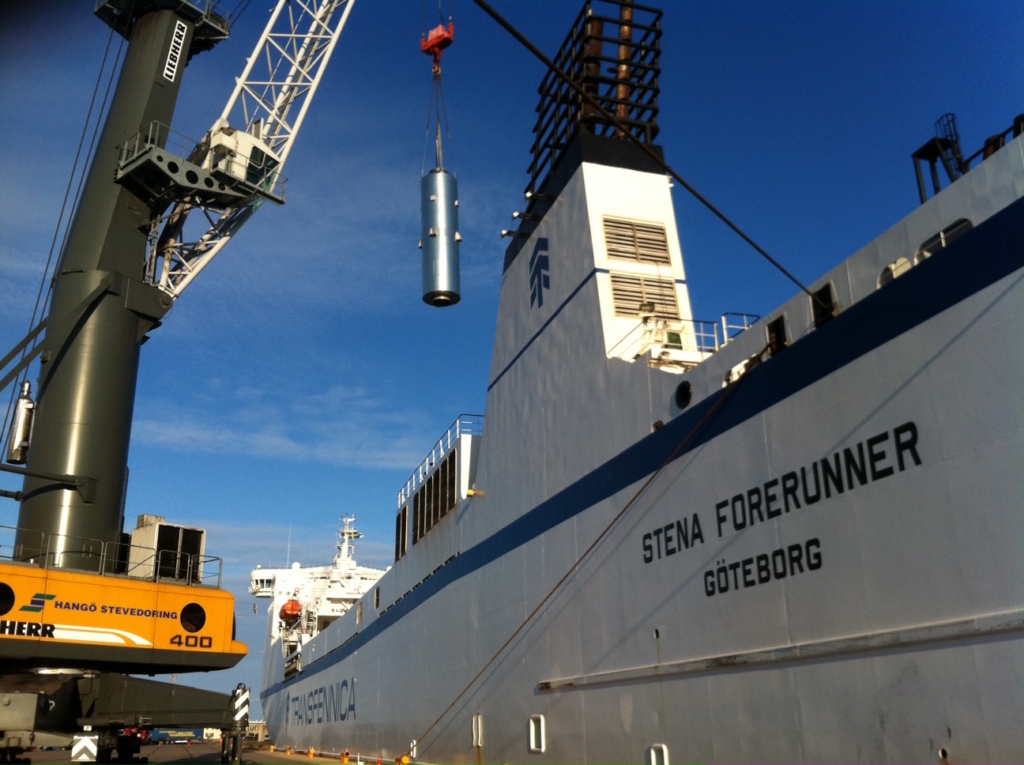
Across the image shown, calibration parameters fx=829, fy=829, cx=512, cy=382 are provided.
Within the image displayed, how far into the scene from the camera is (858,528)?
24.8ft

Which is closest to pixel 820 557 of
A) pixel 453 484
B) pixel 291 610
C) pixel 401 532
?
pixel 453 484

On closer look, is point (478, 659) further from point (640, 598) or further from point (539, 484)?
point (640, 598)

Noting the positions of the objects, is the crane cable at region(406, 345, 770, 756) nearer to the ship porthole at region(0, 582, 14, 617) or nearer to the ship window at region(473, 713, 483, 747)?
the ship window at region(473, 713, 483, 747)

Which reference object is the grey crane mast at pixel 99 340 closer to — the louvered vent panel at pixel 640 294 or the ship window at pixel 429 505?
the louvered vent panel at pixel 640 294

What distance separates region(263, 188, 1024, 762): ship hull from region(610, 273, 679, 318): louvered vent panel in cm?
203

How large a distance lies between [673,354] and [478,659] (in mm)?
7744

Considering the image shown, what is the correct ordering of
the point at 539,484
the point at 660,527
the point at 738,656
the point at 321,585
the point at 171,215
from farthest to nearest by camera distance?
the point at 321,585, the point at 171,215, the point at 539,484, the point at 660,527, the point at 738,656

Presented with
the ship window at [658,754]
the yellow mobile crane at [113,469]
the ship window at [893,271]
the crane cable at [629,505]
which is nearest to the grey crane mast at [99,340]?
the yellow mobile crane at [113,469]

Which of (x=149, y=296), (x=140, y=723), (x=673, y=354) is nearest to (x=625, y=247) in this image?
(x=673, y=354)

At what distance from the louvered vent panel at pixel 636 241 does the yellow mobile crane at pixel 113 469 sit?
743 cm

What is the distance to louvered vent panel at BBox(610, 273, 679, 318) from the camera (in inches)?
518

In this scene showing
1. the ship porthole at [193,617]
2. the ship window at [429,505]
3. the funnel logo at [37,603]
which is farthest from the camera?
the ship window at [429,505]

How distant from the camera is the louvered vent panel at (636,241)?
1370 cm

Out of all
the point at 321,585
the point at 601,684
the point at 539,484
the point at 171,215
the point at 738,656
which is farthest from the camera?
the point at 321,585
